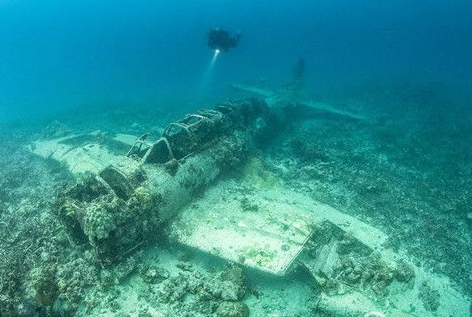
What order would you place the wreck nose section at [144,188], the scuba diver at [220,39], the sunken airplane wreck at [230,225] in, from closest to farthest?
the sunken airplane wreck at [230,225] < the wreck nose section at [144,188] < the scuba diver at [220,39]

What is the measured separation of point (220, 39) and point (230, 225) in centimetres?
1816

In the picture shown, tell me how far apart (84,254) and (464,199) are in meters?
14.6

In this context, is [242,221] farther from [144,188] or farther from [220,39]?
[220,39]

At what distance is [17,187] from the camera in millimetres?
17703

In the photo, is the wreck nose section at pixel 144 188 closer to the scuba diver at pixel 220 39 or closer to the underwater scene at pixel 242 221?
the underwater scene at pixel 242 221

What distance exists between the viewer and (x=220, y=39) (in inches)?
1022

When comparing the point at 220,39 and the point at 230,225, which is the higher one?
the point at 220,39

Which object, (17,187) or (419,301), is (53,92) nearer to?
(17,187)

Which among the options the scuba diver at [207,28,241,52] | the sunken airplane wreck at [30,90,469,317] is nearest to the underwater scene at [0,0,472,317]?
the sunken airplane wreck at [30,90,469,317]

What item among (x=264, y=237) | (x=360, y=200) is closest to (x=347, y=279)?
(x=264, y=237)

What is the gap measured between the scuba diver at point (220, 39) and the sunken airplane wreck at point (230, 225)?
12603 millimetres

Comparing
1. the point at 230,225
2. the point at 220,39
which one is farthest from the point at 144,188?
the point at 220,39

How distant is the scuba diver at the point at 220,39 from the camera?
84.2 ft

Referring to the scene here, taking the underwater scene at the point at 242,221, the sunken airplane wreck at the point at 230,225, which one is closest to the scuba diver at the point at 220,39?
the underwater scene at the point at 242,221
